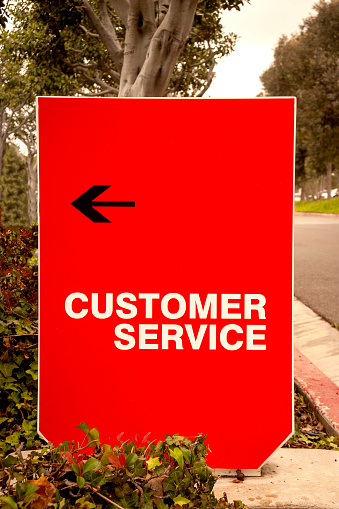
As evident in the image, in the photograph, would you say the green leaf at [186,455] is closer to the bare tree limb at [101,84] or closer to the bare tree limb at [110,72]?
the bare tree limb at [110,72]

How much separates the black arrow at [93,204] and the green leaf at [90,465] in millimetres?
1086

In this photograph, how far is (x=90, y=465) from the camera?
1643 millimetres

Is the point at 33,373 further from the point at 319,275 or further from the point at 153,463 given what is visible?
the point at 319,275

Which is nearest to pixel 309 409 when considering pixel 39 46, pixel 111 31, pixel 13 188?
pixel 111 31

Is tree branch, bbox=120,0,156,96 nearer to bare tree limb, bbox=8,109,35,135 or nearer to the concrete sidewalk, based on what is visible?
the concrete sidewalk

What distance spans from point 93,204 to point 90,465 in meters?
1.14

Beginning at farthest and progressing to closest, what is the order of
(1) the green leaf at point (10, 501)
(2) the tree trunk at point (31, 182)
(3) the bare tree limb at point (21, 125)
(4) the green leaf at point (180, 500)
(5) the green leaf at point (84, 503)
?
(2) the tree trunk at point (31, 182) → (3) the bare tree limb at point (21, 125) → (4) the green leaf at point (180, 500) → (5) the green leaf at point (84, 503) → (1) the green leaf at point (10, 501)

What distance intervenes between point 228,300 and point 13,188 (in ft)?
220

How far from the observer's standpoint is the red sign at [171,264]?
8.03ft

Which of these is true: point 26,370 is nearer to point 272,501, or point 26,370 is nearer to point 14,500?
point 272,501

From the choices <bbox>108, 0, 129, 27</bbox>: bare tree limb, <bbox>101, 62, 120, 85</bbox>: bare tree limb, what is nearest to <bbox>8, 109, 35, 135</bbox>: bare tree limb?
<bbox>101, 62, 120, 85</bbox>: bare tree limb

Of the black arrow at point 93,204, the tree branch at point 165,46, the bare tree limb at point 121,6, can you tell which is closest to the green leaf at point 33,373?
the black arrow at point 93,204

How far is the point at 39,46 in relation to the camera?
465 inches

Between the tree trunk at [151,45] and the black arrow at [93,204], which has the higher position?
the tree trunk at [151,45]
